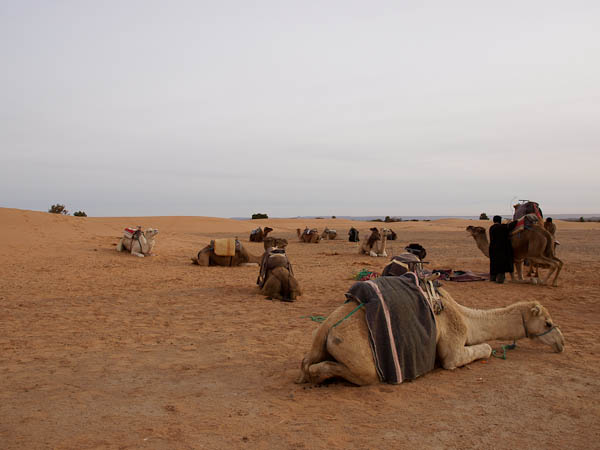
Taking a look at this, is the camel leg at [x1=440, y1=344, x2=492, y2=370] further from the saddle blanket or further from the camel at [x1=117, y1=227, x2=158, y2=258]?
the camel at [x1=117, y1=227, x2=158, y2=258]

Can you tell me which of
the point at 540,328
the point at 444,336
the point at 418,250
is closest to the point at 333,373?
the point at 444,336

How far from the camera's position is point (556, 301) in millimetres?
10031

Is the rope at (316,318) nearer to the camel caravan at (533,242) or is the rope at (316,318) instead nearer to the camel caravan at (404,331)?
the camel caravan at (404,331)

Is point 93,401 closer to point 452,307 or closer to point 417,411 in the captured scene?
point 417,411

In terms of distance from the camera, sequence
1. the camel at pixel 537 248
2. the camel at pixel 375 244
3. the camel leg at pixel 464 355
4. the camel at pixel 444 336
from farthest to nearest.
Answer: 1. the camel at pixel 375 244
2. the camel at pixel 537 248
3. the camel leg at pixel 464 355
4. the camel at pixel 444 336

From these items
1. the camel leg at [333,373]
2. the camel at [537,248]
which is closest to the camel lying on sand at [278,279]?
the camel leg at [333,373]

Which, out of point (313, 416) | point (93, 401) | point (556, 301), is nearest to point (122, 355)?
point (93, 401)

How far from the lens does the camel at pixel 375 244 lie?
20094mm

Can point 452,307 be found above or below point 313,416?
above

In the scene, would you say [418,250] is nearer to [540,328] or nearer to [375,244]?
[540,328]

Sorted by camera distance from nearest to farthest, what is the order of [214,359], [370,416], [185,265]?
[370,416]
[214,359]
[185,265]

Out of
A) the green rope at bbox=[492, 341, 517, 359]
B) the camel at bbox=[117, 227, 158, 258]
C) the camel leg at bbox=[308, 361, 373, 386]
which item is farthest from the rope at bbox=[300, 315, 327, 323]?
the camel at bbox=[117, 227, 158, 258]

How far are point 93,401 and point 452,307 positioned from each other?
3.87 meters

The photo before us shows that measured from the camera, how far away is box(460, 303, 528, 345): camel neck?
563cm
